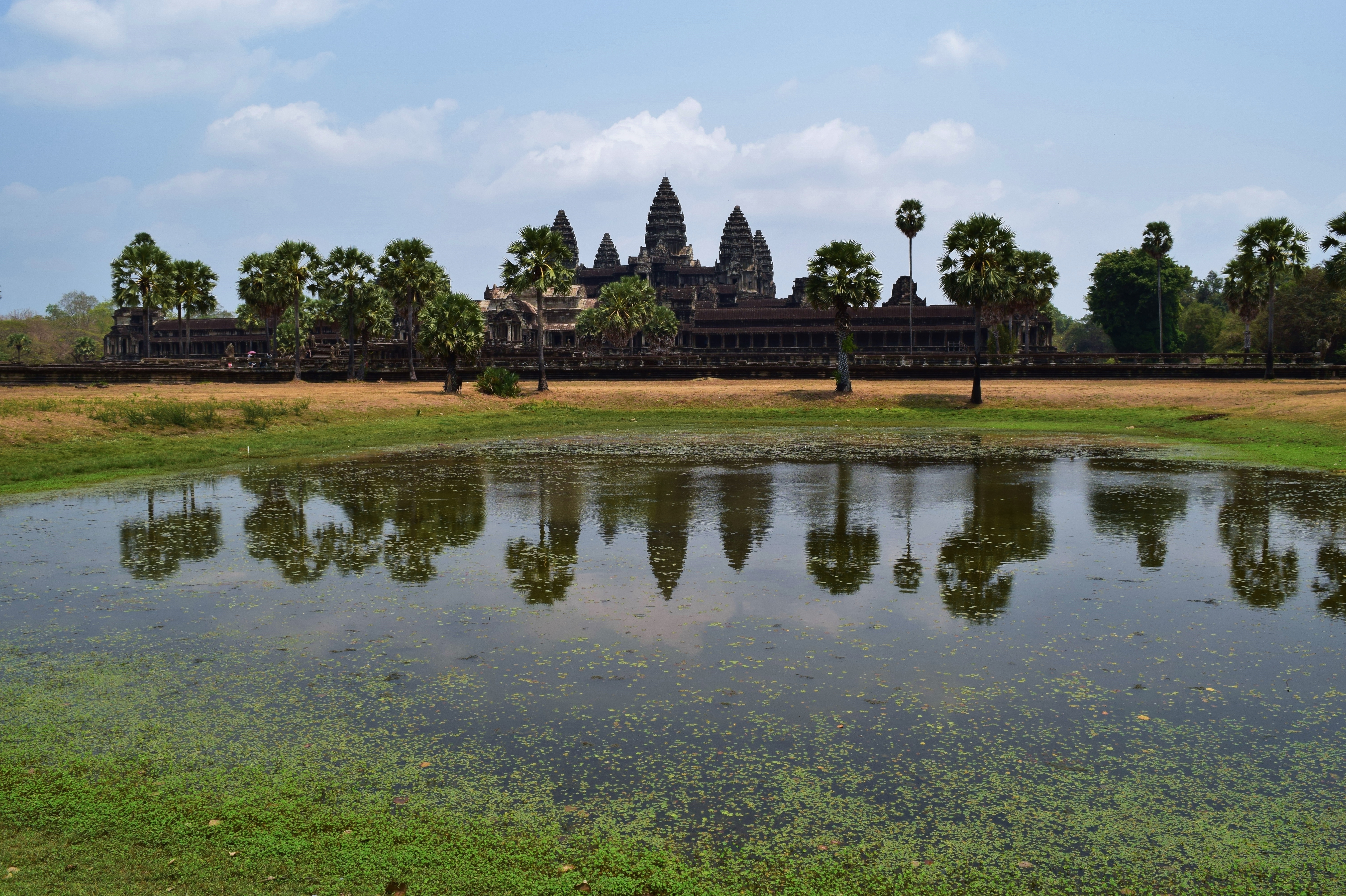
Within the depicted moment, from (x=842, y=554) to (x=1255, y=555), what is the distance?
5.65m

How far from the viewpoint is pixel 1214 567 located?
42.5ft

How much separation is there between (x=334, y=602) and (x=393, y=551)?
2946mm

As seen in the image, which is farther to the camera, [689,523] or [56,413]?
[56,413]

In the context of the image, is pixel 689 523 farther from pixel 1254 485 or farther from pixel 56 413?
pixel 56 413

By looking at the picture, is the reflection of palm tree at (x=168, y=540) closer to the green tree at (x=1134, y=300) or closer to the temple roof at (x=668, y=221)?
the green tree at (x=1134, y=300)

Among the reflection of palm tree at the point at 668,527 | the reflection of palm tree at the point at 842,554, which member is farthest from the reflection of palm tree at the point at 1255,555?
the reflection of palm tree at the point at 668,527

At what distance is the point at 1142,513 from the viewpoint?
17.3m

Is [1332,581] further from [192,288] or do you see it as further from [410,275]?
[192,288]

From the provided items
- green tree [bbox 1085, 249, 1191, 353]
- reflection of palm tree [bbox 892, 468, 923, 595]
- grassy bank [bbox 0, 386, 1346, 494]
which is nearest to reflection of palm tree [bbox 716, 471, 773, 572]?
reflection of palm tree [bbox 892, 468, 923, 595]

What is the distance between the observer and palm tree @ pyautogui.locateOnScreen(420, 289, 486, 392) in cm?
5528

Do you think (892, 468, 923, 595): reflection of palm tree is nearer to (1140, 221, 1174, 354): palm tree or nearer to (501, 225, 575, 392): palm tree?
(501, 225, 575, 392): palm tree

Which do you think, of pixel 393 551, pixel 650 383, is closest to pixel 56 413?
pixel 393 551

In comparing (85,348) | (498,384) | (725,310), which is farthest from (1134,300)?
(85,348)

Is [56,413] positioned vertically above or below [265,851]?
above
